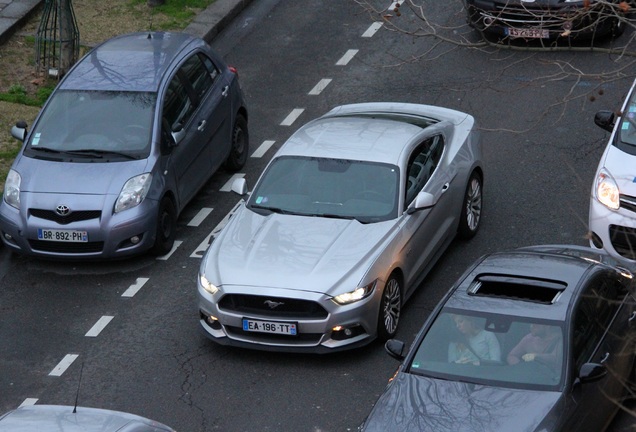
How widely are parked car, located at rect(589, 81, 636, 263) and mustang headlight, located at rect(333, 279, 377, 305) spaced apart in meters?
2.35

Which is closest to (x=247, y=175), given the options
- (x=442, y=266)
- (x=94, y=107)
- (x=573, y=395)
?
(x=94, y=107)

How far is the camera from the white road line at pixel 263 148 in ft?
52.3

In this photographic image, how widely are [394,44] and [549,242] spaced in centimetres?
636

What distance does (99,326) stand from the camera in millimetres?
12250

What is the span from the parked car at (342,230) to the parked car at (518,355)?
1.38m

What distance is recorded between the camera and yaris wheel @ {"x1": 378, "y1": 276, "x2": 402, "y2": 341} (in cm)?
1135

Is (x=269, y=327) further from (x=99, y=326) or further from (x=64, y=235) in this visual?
(x=64, y=235)

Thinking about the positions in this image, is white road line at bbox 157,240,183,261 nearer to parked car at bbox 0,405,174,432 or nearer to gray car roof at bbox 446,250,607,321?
gray car roof at bbox 446,250,607,321

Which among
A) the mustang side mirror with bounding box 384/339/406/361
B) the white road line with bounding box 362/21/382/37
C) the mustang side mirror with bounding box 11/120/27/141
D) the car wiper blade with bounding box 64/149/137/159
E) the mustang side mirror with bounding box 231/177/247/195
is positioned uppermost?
the mustang side mirror with bounding box 384/339/406/361

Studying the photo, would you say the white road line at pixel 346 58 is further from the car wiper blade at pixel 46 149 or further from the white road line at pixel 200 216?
the car wiper blade at pixel 46 149

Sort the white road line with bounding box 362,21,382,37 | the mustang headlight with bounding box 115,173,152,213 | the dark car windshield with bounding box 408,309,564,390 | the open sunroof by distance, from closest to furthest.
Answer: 1. the dark car windshield with bounding box 408,309,564,390
2. the open sunroof
3. the mustang headlight with bounding box 115,173,152,213
4. the white road line with bounding box 362,21,382,37

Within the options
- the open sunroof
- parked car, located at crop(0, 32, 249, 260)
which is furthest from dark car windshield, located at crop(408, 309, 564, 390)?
parked car, located at crop(0, 32, 249, 260)

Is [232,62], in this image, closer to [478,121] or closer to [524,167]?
[478,121]

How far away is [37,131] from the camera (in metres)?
14.1
